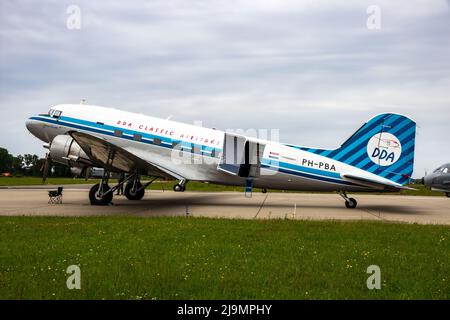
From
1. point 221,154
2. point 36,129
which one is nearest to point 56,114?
point 36,129

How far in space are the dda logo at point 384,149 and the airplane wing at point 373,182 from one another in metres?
0.97

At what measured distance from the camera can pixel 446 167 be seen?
3544 cm

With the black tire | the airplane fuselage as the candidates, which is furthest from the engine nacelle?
the airplane fuselage

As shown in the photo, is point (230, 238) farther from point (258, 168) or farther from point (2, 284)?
point (258, 168)

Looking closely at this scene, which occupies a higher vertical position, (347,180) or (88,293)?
(347,180)

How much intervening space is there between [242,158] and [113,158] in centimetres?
632

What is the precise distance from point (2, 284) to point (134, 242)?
152 inches

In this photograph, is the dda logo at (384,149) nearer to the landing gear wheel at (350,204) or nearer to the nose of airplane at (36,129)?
the landing gear wheel at (350,204)

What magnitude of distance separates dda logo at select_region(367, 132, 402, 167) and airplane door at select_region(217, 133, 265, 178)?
5.25 meters

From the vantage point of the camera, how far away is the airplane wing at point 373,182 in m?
18.5

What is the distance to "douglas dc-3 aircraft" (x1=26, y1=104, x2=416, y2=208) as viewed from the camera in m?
18.9

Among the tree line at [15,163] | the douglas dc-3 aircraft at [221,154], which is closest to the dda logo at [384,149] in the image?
the douglas dc-3 aircraft at [221,154]

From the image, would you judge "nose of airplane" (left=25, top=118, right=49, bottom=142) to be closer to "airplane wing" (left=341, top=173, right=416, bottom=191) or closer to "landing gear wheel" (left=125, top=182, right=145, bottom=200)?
"landing gear wheel" (left=125, top=182, right=145, bottom=200)
